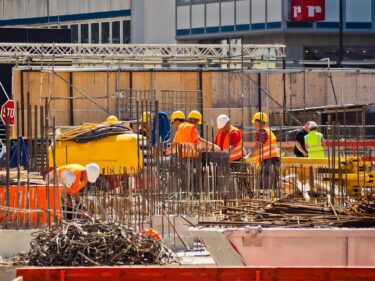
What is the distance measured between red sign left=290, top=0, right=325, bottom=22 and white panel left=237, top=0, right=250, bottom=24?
289 cm

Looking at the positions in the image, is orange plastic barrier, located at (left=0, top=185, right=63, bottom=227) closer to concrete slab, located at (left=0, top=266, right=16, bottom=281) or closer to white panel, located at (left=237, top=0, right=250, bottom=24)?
concrete slab, located at (left=0, top=266, right=16, bottom=281)

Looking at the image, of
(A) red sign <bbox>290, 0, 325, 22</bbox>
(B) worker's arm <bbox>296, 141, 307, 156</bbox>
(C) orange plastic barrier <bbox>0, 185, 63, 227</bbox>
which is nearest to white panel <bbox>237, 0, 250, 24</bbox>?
(A) red sign <bbox>290, 0, 325, 22</bbox>

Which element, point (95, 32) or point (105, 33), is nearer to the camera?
point (105, 33)

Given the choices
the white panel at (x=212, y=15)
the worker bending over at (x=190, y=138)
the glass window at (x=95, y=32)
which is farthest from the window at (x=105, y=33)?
the worker bending over at (x=190, y=138)

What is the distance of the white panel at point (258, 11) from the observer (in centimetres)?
5562

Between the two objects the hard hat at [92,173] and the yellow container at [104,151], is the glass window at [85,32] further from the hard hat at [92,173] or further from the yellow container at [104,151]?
the hard hat at [92,173]

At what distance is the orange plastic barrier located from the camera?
15.6 metres

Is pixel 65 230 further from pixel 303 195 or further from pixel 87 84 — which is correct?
pixel 87 84

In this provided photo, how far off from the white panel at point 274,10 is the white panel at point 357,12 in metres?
3.32

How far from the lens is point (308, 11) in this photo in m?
54.2

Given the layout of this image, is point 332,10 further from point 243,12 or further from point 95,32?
point 95,32

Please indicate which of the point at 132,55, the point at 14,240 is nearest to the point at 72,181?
the point at 14,240

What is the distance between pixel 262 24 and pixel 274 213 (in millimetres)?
42556

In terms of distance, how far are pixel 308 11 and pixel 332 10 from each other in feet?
6.10
